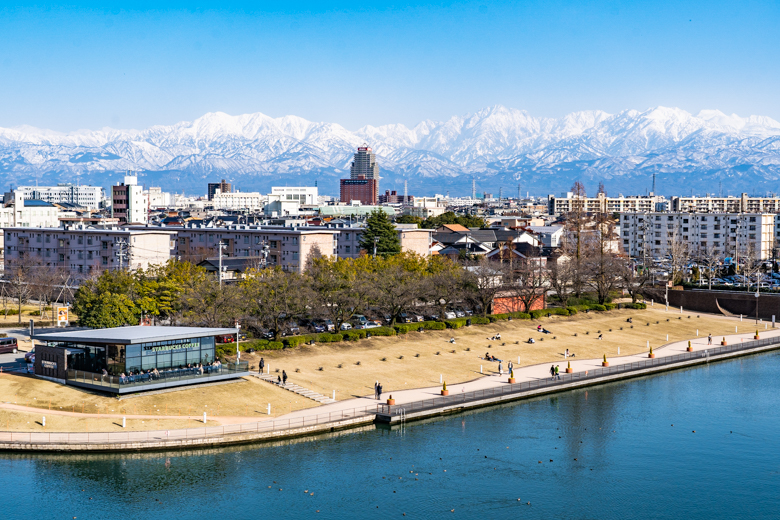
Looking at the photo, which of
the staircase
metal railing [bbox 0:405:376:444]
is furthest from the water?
the staircase

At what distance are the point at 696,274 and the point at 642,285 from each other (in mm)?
20903

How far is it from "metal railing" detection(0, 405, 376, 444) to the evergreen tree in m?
48.5

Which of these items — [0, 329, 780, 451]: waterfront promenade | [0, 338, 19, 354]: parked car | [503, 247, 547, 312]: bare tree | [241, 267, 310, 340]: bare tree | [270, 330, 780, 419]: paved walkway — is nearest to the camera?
[0, 329, 780, 451]: waterfront promenade

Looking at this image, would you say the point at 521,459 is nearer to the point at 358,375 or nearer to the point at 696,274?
the point at 358,375

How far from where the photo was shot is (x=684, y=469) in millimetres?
37625

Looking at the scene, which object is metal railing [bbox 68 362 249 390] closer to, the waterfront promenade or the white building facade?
the waterfront promenade

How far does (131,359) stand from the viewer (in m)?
41.4

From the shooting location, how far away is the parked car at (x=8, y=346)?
49.3 meters

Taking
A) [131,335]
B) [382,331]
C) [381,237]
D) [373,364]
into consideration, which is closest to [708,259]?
[381,237]

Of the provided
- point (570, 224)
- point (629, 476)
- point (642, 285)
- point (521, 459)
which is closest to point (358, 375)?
point (521, 459)

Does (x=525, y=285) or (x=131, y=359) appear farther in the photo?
(x=525, y=285)

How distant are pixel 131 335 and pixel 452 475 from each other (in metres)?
18.1

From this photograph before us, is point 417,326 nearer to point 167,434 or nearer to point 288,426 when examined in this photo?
point 288,426

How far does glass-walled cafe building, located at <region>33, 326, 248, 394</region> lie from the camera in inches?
1624
